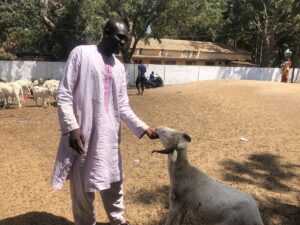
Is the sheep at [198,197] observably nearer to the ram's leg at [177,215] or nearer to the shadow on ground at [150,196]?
the ram's leg at [177,215]

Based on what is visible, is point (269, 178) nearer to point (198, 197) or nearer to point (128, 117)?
point (198, 197)

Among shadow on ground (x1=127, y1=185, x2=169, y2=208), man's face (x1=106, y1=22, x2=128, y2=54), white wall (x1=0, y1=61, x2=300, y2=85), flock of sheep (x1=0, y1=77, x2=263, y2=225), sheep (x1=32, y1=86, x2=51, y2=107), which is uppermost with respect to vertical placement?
man's face (x1=106, y1=22, x2=128, y2=54)

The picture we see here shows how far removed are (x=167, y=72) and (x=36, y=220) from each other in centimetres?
2390

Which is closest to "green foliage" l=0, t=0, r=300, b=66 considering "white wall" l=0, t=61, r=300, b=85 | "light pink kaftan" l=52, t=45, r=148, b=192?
"white wall" l=0, t=61, r=300, b=85

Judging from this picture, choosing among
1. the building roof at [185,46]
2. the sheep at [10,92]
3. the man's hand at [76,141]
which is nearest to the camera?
the man's hand at [76,141]

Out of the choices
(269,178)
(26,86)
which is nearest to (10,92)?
(26,86)

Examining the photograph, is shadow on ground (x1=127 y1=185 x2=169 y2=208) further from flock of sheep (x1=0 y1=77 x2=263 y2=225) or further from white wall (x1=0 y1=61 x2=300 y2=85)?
white wall (x1=0 y1=61 x2=300 y2=85)

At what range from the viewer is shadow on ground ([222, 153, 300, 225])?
5059mm

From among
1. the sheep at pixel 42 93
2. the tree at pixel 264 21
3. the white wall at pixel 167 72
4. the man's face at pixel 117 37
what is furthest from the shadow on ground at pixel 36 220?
the tree at pixel 264 21

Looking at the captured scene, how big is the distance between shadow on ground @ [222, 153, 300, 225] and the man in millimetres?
2150

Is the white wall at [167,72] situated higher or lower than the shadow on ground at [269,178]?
lower

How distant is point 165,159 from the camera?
706cm

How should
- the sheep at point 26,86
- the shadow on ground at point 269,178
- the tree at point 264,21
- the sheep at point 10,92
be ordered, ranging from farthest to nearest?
1. the tree at point 264,21
2. the sheep at point 26,86
3. the sheep at point 10,92
4. the shadow on ground at point 269,178

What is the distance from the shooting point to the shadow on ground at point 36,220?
4680 millimetres
